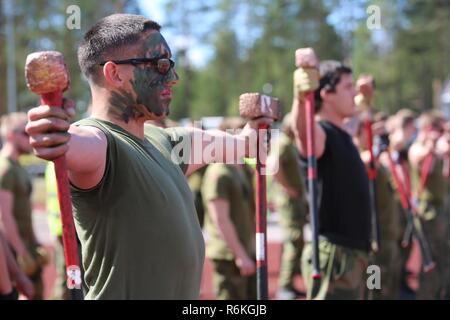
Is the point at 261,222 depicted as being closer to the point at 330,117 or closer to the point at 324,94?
the point at 330,117

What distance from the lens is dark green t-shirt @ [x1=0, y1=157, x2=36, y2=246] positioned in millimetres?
6309

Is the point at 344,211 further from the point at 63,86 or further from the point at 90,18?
the point at 90,18

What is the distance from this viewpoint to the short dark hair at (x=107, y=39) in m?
2.78

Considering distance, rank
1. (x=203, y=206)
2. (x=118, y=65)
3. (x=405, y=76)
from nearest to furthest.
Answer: (x=118, y=65) < (x=203, y=206) < (x=405, y=76)

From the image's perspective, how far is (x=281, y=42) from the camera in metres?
40.0

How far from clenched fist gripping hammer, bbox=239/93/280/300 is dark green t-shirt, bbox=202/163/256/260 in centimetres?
272

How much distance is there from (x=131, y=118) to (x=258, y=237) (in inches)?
44.4

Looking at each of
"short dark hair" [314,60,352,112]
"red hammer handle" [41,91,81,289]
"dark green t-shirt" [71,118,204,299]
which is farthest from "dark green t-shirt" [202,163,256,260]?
"red hammer handle" [41,91,81,289]

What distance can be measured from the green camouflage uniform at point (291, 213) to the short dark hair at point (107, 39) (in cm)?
515

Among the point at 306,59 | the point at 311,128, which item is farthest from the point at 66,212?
the point at 311,128

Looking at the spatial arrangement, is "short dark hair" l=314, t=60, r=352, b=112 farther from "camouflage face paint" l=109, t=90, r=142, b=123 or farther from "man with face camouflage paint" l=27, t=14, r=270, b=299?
"camouflage face paint" l=109, t=90, r=142, b=123

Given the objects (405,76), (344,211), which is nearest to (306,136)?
(344,211)
